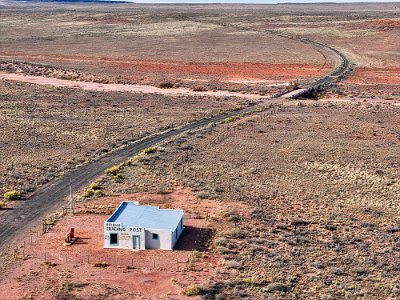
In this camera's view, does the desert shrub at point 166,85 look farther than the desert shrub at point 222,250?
Yes

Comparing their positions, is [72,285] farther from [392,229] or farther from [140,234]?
[392,229]

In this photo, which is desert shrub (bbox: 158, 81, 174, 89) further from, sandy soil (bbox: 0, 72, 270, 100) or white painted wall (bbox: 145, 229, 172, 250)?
white painted wall (bbox: 145, 229, 172, 250)

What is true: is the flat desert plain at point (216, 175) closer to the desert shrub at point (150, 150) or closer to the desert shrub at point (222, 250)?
the desert shrub at point (222, 250)

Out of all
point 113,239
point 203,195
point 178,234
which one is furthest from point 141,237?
point 203,195

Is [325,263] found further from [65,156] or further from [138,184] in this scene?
[65,156]

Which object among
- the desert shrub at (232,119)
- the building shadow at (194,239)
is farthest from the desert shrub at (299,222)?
the desert shrub at (232,119)

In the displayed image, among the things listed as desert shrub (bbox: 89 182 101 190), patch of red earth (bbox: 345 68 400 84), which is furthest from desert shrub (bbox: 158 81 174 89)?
desert shrub (bbox: 89 182 101 190)
